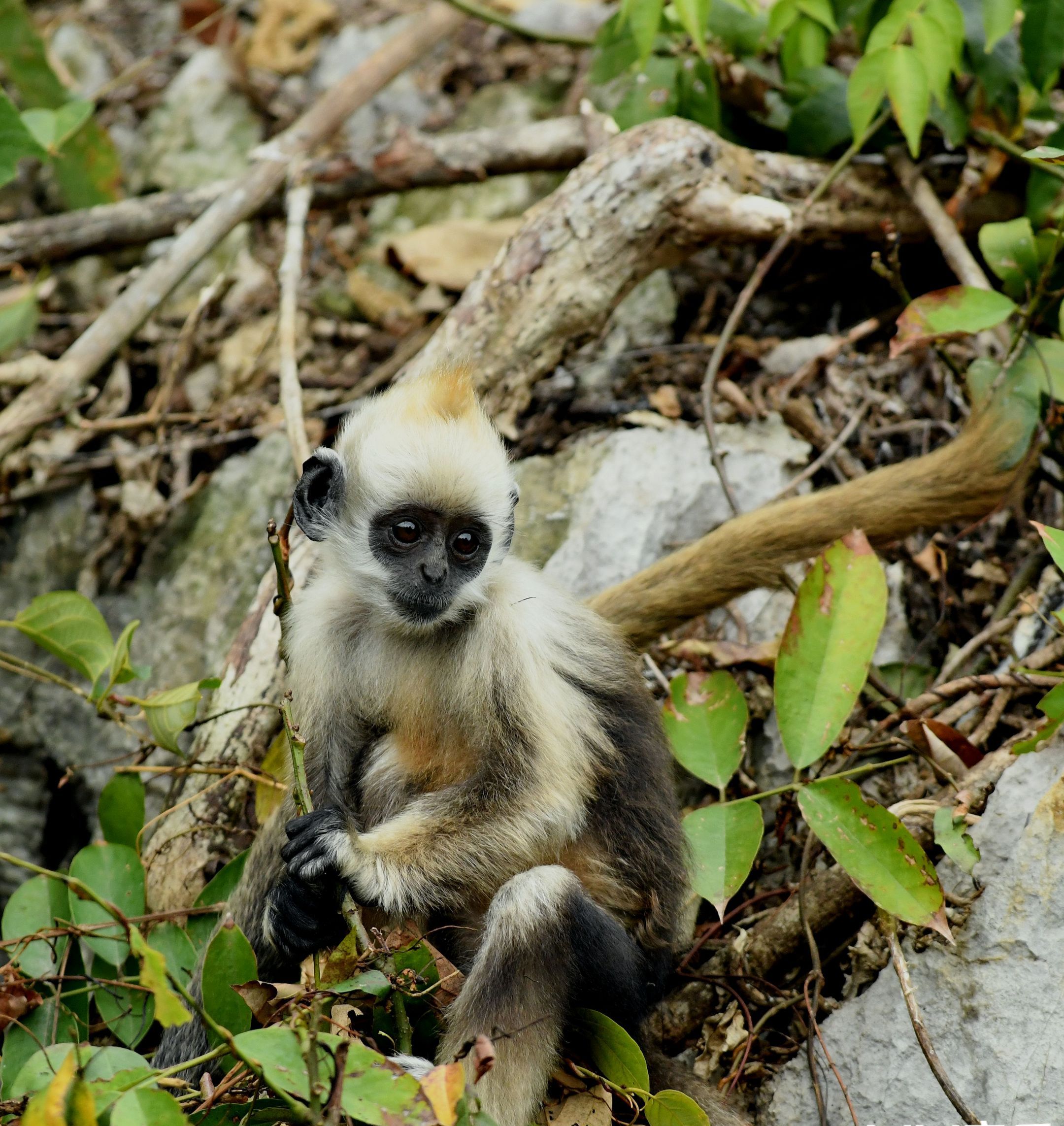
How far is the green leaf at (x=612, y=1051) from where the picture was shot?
2.72 m

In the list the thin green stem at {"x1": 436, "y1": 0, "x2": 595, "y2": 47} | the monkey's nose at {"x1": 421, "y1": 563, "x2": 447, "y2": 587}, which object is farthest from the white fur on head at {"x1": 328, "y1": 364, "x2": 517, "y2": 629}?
the thin green stem at {"x1": 436, "y1": 0, "x2": 595, "y2": 47}

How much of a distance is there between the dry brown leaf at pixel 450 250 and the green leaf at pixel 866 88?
2.09 meters

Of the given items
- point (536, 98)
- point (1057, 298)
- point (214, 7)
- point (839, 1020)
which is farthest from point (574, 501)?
point (214, 7)

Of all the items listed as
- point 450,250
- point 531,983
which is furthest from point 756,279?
point 531,983

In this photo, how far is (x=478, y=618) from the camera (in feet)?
10.8

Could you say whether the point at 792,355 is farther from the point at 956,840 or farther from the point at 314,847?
the point at 314,847

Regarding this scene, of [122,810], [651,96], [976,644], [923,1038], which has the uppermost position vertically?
[651,96]

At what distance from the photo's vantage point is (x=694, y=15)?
3.94 metres

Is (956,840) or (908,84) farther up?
(908,84)

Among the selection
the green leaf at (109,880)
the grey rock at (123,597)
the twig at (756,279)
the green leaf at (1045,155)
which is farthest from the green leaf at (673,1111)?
the grey rock at (123,597)

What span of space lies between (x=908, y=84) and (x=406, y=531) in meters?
2.23

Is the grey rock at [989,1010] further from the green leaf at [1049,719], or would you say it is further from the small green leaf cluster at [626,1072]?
the small green leaf cluster at [626,1072]

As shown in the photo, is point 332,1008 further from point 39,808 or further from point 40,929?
point 39,808

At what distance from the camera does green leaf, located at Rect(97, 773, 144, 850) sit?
12.2 feet
